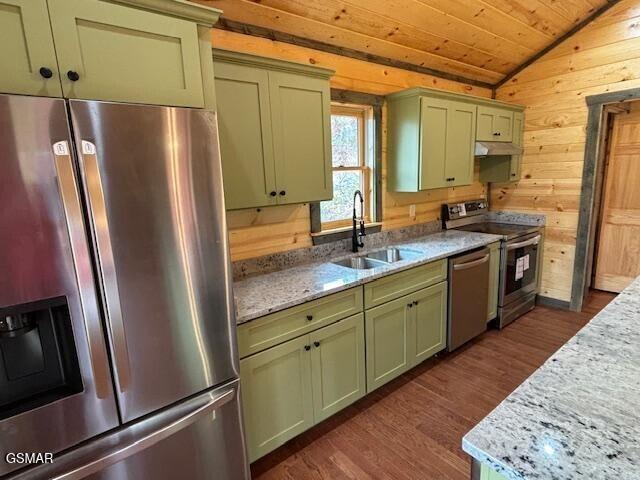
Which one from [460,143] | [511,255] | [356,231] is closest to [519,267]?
[511,255]

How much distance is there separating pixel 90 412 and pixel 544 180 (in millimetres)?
4316

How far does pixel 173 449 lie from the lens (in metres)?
1.39

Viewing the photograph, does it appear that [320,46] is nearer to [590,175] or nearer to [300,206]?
[300,206]

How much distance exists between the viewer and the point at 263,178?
203 cm

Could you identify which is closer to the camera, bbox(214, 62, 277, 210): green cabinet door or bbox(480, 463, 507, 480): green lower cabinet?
bbox(480, 463, 507, 480): green lower cabinet

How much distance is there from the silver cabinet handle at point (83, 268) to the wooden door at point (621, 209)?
16.9 ft

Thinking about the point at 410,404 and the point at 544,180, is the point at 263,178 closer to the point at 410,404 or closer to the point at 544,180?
the point at 410,404

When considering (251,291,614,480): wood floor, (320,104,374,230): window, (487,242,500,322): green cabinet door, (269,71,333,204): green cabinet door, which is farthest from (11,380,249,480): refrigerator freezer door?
(487,242,500,322): green cabinet door

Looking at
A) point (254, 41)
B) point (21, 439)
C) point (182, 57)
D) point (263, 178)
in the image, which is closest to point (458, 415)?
point (263, 178)

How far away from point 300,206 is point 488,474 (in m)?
2.00

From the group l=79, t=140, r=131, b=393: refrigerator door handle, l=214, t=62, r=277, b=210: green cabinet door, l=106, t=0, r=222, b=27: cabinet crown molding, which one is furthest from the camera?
l=214, t=62, r=277, b=210: green cabinet door

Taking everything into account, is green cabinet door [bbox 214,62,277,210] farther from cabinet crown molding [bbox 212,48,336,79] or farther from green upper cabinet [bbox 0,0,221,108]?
green upper cabinet [bbox 0,0,221,108]

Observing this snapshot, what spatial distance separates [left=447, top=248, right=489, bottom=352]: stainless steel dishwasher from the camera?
287cm

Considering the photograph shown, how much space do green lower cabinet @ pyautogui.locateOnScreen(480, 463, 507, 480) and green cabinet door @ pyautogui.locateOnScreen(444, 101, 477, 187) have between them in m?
2.71
